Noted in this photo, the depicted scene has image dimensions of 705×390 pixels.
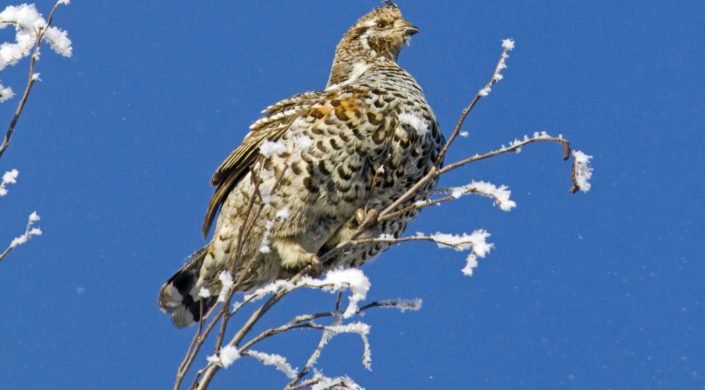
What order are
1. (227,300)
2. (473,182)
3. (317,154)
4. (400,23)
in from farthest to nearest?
(400,23) < (317,154) < (473,182) < (227,300)

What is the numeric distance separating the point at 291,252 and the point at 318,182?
0.42m

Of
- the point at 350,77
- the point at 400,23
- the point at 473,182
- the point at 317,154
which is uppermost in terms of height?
the point at 400,23

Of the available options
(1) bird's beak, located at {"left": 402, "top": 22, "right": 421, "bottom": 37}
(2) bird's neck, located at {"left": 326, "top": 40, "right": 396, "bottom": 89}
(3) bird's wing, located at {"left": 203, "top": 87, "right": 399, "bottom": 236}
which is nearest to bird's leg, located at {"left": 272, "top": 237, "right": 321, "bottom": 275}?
(3) bird's wing, located at {"left": 203, "top": 87, "right": 399, "bottom": 236}

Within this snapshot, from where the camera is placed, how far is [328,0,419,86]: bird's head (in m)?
7.12

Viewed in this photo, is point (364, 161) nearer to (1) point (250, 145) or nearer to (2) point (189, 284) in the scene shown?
(1) point (250, 145)

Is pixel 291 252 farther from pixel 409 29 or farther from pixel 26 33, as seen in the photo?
pixel 26 33

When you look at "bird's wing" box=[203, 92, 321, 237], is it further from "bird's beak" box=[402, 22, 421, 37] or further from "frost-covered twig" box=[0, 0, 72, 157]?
"frost-covered twig" box=[0, 0, 72, 157]

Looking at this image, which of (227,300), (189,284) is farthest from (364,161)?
(227,300)

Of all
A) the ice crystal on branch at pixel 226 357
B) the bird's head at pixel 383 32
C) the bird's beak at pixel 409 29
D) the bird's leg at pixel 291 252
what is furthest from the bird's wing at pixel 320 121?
the ice crystal on branch at pixel 226 357

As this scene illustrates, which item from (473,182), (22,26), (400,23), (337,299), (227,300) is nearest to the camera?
(22,26)

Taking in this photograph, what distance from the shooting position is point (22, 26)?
283 cm

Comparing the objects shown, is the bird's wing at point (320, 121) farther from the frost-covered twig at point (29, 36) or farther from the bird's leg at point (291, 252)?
the frost-covered twig at point (29, 36)

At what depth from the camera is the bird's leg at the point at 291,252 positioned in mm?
5508

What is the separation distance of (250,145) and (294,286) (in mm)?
2862
